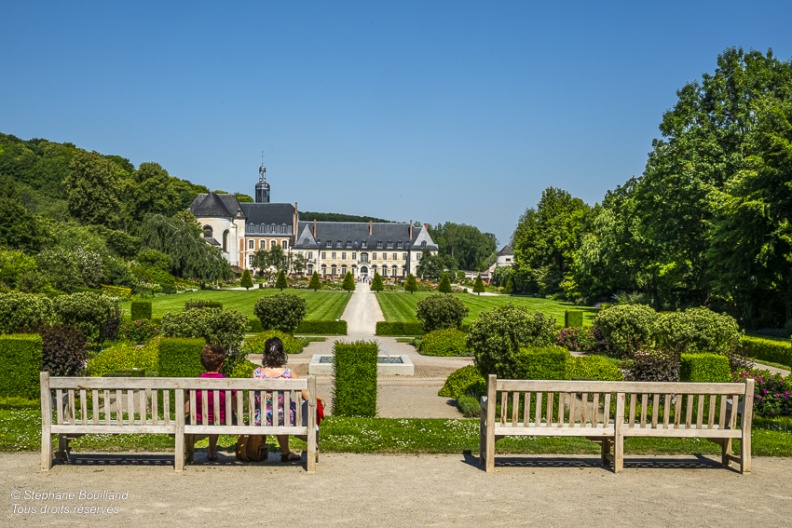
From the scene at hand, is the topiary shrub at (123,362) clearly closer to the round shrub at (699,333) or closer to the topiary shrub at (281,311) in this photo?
the topiary shrub at (281,311)

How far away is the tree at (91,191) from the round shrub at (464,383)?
6015 centimetres

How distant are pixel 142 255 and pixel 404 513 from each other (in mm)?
46555

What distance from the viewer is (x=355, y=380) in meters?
9.70

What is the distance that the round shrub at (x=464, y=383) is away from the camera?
40.4ft

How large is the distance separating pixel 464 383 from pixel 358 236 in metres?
87.6

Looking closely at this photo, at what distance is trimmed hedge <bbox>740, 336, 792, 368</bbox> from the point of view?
18.4m

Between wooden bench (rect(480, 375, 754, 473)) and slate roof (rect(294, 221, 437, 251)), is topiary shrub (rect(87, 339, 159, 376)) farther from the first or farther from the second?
slate roof (rect(294, 221, 437, 251))

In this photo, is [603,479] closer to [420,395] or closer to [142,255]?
[420,395]

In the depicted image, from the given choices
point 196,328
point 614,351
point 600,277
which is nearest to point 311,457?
point 196,328

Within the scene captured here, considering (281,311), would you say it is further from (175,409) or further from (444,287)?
(444,287)

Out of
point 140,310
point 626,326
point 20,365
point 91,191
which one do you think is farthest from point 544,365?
point 91,191

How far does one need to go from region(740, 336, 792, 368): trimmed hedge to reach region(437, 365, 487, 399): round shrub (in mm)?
9338

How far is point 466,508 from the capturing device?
17.6 feet

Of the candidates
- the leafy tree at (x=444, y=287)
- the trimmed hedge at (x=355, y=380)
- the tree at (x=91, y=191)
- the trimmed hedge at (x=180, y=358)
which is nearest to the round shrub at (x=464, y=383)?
the trimmed hedge at (x=355, y=380)
